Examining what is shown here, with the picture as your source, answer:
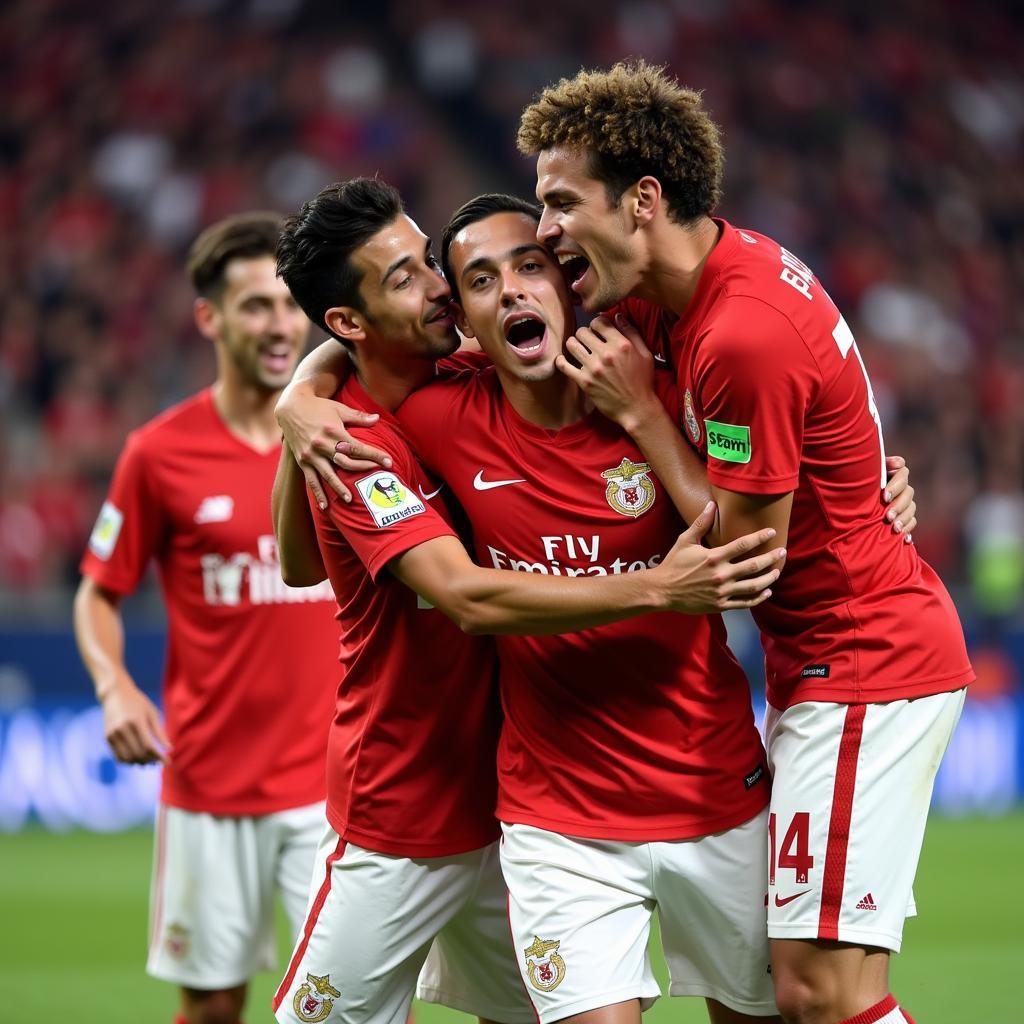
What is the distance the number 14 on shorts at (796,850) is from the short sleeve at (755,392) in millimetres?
797

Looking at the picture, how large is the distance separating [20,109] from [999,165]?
1002 centimetres

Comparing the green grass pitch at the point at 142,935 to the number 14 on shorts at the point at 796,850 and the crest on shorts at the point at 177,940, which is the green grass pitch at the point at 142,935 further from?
the number 14 on shorts at the point at 796,850

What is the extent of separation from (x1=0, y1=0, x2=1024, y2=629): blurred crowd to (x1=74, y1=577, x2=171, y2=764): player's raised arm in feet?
23.0

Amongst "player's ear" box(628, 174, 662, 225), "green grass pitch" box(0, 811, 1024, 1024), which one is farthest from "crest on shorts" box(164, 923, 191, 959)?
"player's ear" box(628, 174, 662, 225)

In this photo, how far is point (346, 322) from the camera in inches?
165

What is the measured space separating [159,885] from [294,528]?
5.41 feet

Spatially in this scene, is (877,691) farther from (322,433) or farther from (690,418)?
(322,433)

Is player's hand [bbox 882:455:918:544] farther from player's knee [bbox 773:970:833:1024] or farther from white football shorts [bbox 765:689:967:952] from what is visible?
player's knee [bbox 773:970:833:1024]

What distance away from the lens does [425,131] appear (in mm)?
16266

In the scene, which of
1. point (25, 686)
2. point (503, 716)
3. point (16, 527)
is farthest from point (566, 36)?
point (503, 716)

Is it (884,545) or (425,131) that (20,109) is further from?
(884,545)

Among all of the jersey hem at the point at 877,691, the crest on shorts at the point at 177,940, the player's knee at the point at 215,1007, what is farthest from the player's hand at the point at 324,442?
the player's knee at the point at 215,1007

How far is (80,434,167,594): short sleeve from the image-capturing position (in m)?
5.48

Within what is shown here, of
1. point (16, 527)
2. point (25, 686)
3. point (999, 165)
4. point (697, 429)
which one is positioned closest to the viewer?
point (697, 429)
